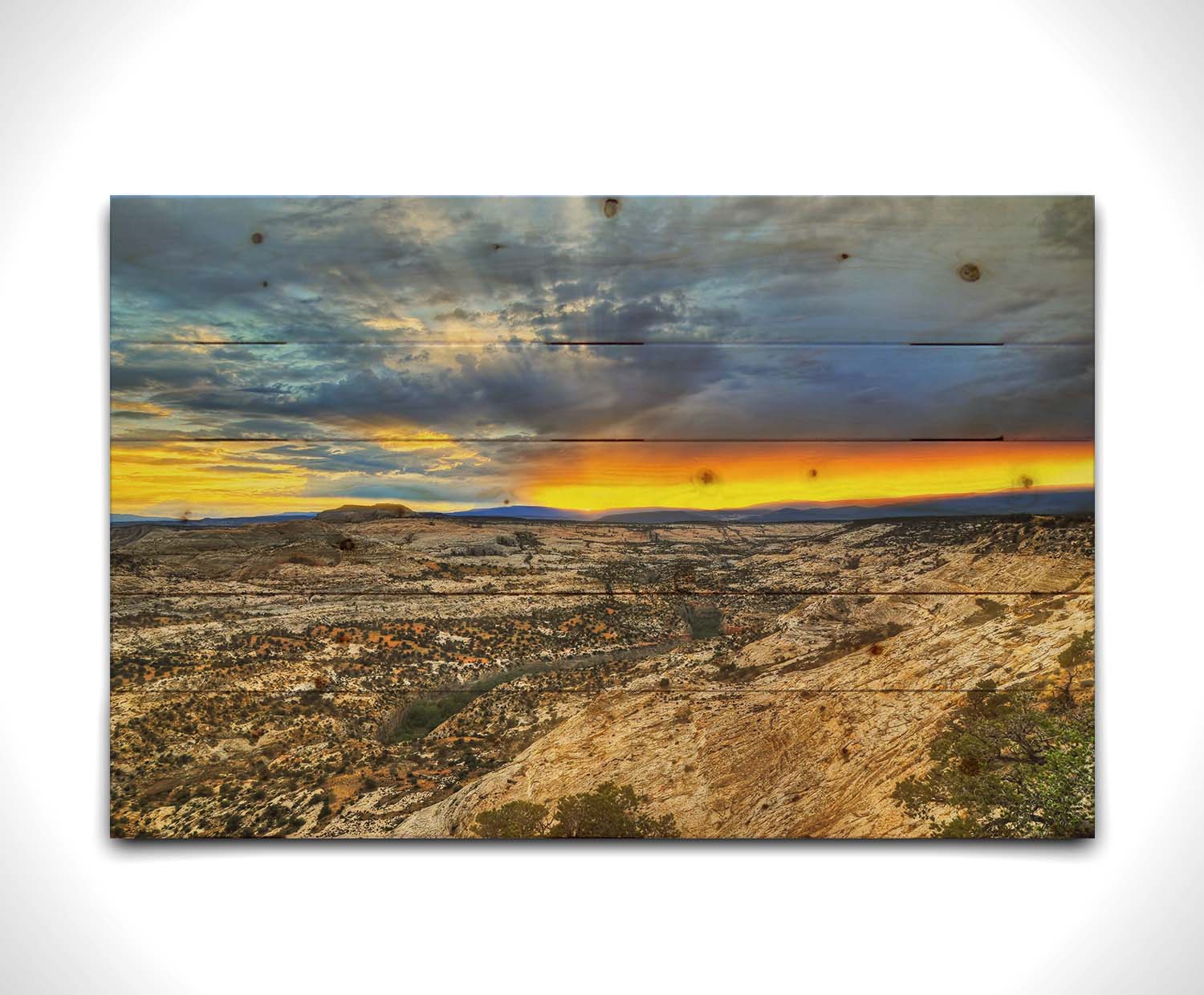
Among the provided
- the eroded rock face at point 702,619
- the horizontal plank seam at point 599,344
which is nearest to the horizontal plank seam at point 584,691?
the eroded rock face at point 702,619

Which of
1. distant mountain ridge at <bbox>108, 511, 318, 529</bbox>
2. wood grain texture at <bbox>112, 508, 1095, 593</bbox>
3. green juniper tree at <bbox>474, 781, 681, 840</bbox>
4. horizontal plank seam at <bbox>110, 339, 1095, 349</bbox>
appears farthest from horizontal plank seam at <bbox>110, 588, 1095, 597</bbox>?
horizontal plank seam at <bbox>110, 339, 1095, 349</bbox>

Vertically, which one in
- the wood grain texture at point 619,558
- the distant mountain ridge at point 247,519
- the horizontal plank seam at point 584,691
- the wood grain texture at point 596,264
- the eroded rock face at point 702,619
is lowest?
the horizontal plank seam at point 584,691

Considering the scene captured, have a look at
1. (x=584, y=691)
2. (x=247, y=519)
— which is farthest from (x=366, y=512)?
(x=584, y=691)

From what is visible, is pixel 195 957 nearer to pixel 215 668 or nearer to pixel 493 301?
pixel 215 668

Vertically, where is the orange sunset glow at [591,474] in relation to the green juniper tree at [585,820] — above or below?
above

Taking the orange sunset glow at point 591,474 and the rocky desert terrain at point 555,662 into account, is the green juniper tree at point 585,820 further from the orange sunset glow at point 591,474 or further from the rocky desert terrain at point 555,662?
the orange sunset glow at point 591,474

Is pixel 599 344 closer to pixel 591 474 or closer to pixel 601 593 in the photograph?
pixel 591 474
